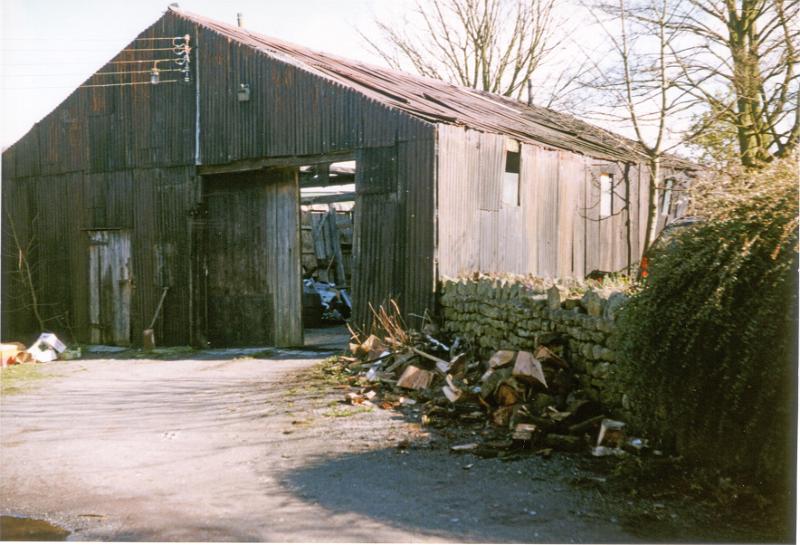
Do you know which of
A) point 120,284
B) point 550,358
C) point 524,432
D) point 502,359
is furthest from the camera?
point 120,284

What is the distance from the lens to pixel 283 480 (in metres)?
6.11

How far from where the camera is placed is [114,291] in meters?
16.2

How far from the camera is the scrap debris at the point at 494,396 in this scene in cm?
675

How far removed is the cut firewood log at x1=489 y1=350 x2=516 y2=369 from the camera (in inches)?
321

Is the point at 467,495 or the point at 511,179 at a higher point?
the point at 511,179

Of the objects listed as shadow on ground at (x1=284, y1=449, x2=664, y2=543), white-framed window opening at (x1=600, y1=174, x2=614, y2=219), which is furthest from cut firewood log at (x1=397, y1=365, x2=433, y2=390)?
white-framed window opening at (x1=600, y1=174, x2=614, y2=219)

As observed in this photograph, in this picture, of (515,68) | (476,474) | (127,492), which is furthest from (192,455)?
(515,68)

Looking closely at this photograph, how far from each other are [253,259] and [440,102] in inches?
201

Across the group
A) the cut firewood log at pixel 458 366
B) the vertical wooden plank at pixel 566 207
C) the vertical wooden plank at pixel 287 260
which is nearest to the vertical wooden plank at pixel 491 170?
the vertical wooden plank at pixel 566 207

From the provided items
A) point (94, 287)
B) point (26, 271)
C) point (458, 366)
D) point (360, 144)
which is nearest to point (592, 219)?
point (360, 144)

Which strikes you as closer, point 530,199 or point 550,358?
point 550,358

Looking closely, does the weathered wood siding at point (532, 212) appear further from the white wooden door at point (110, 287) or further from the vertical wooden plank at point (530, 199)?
the white wooden door at point (110, 287)

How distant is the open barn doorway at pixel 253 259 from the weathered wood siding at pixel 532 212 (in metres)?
3.58

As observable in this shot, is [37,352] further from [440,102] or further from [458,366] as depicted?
[440,102]
